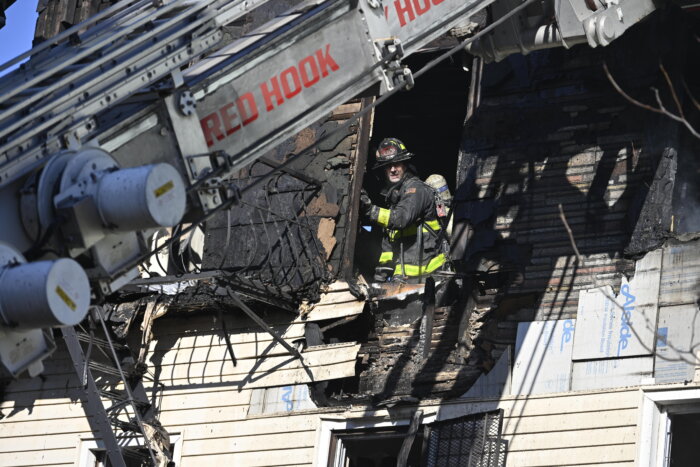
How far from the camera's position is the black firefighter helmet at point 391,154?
51.5 ft

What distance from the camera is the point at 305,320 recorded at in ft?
45.3

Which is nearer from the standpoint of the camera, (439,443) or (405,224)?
(439,443)

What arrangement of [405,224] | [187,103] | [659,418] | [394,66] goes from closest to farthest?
[187,103], [394,66], [659,418], [405,224]

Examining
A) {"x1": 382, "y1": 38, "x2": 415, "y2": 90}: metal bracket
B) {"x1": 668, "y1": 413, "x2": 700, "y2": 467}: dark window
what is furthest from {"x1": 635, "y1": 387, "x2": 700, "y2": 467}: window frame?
{"x1": 382, "y1": 38, "x2": 415, "y2": 90}: metal bracket

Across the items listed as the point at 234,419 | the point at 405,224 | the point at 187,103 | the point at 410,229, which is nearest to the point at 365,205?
the point at 405,224

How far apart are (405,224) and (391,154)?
1.15 metres

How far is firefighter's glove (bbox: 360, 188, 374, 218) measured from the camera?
14836 millimetres

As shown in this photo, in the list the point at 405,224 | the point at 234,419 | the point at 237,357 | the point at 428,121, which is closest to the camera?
the point at 234,419

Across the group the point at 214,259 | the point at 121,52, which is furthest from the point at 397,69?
the point at 214,259

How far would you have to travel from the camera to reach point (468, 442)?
1191 centimetres

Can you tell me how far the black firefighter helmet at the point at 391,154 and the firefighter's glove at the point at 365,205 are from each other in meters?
0.75

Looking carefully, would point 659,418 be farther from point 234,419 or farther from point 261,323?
point 234,419

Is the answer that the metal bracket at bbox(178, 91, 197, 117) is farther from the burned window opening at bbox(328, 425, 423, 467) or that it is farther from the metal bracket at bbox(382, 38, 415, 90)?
the burned window opening at bbox(328, 425, 423, 467)

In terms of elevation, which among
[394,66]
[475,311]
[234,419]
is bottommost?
[234,419]
